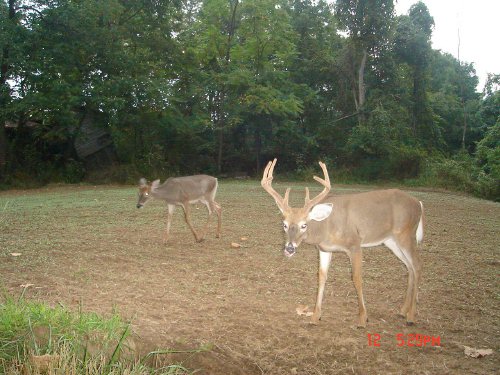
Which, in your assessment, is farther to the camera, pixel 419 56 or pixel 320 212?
pixel 419 56

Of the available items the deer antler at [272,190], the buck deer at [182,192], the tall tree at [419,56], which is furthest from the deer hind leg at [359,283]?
the tall tree at [419,56]

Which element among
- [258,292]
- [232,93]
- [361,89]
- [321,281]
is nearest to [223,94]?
[232,93]

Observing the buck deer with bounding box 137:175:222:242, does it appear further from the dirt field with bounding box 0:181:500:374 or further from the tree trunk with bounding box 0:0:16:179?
the tree trunk with bounding box 0:0:16:179

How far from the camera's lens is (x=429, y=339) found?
4719 mm

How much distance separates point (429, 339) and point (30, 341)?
356 cm

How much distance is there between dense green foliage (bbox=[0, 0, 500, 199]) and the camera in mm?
21734

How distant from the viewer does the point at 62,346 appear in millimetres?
3234

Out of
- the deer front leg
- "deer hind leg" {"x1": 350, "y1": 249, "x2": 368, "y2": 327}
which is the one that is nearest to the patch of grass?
the deer front leg

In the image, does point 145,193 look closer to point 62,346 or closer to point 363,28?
point 62,346

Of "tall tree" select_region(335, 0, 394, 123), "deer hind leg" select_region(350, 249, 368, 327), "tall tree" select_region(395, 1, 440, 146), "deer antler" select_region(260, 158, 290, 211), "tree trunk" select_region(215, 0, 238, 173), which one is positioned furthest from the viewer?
"tall tree" select_region(395, 1, 440, 146)

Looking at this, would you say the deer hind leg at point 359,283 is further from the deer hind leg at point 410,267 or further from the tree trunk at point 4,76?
the tree trunk at point 4,76
